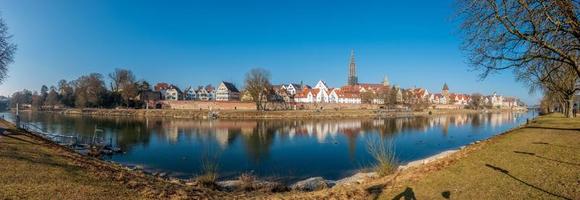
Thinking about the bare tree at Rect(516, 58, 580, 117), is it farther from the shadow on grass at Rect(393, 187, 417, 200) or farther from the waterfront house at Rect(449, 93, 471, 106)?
the waterfront house at Rect(449, 93, 471, 106)

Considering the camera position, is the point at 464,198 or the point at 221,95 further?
the point at 221,95

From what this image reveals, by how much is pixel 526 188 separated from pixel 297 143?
29.2 m

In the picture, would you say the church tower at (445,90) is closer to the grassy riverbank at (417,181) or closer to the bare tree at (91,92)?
the bare tree at (91,92)

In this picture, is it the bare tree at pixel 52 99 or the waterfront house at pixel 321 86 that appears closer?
the bare tree at pixel 52 99

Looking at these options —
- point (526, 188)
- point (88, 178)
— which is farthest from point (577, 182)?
point (88, 178)

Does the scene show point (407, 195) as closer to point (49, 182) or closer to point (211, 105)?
point (49, 182)

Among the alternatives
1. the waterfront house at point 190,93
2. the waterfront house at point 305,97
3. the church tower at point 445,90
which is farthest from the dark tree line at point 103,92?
the church tower at point 445,90

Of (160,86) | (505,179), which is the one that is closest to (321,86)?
(160,86)

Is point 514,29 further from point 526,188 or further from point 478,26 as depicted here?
point 526,188

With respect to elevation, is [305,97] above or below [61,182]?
above

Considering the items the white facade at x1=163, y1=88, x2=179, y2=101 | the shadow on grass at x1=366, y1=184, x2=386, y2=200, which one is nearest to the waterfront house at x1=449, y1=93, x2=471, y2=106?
the white facade at x1=163, y1=88, x2=179, y2=101

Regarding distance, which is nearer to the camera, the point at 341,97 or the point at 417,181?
the point at 417,181

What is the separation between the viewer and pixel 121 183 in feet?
34.2

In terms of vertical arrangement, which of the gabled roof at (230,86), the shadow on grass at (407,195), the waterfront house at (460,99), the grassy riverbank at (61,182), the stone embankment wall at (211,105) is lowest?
the shadow on grass at (407,195)
